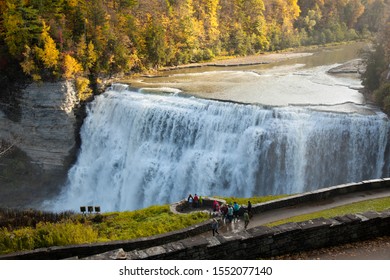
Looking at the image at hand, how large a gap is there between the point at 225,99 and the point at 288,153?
243 inches

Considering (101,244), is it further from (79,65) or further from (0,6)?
(0,6)

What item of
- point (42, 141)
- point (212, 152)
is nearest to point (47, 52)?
point (42, 141)

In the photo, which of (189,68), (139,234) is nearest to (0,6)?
(189,68)

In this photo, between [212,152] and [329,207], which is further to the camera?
[212,152]

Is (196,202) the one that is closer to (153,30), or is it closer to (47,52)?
(47,52)

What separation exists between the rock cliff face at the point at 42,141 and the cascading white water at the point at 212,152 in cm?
137

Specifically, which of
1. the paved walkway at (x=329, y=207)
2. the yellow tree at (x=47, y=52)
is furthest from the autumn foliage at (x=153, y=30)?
the paved walkway at (x=329, y=207)

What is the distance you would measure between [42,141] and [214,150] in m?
12.6

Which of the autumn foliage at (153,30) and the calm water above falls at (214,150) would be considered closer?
the calm water above falls at (214,150)

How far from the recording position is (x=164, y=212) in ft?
52.6

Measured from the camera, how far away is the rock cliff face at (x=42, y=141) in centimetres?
2892

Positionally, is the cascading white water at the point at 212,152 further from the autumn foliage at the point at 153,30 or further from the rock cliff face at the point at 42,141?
the autumn foliage at the point at 153,30

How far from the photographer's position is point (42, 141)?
96.0ft

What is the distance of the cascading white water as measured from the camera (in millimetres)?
21819
